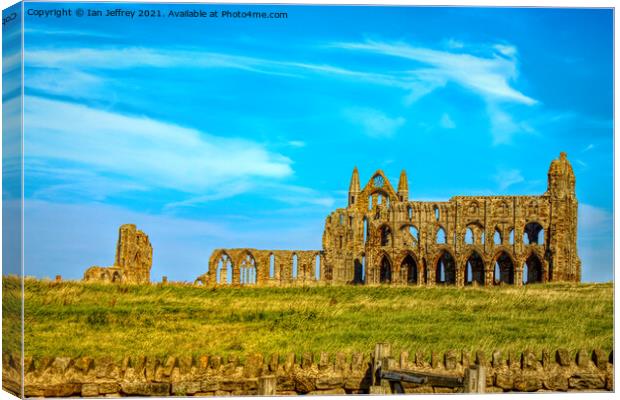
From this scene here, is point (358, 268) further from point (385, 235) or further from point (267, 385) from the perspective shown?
point (267, 385)

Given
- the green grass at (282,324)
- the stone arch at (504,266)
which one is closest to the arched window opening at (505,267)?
the stone arch at (504,266)

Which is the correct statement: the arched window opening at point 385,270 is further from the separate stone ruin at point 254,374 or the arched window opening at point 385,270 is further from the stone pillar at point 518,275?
the separate stone ruin at point 254,374

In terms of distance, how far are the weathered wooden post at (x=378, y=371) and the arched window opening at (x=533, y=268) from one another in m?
37.6

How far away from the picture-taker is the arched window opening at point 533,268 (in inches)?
2265

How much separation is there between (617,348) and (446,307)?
7.58 m

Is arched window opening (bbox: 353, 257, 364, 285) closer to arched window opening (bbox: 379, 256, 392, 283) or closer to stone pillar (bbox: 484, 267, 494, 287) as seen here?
arched window opening (bbox: 379, 256, 392, 283)

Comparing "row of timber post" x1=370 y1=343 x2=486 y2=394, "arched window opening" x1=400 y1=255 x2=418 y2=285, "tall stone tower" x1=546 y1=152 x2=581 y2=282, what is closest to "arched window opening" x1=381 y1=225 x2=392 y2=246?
"arched window opening" x1=400 y1=255 x2=418 y2=285

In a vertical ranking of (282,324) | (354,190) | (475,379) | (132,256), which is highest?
(354,190)

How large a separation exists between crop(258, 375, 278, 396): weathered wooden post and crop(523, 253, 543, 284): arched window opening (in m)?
38.1

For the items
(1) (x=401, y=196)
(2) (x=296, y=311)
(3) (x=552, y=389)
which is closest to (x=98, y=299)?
(2) (x=296, y=311)

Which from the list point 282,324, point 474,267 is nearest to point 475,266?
point 474,267

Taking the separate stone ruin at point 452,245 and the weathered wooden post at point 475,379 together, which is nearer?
the weathered wooden post at point 475,379

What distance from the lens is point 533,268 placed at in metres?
59.3

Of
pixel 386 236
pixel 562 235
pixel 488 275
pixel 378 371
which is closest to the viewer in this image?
pixel 378 371
